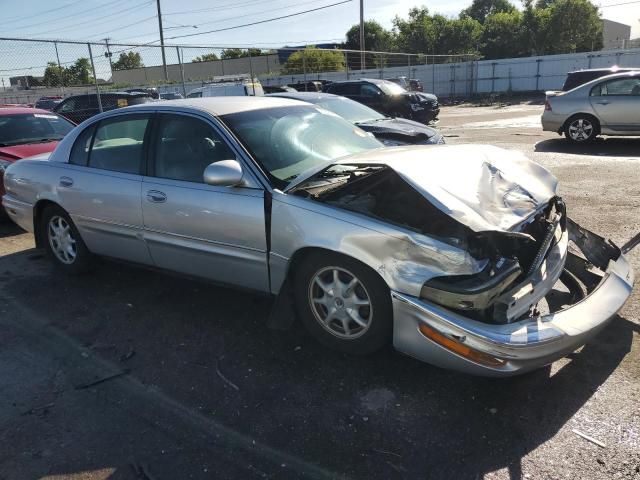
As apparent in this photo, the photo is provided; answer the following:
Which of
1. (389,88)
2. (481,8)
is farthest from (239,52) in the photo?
(481,8)

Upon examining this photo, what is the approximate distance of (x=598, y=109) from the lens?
35.8 ft

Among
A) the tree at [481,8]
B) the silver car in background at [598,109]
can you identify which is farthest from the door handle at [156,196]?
the tree at [481,8]

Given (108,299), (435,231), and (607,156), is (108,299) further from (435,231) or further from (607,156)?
(607,156)

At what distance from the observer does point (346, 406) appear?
114 inches

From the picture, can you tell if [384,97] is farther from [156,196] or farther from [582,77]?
[156,196]

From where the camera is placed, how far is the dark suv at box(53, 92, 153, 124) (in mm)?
14148

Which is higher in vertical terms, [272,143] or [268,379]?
[272,143]

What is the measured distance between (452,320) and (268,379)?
1207mm

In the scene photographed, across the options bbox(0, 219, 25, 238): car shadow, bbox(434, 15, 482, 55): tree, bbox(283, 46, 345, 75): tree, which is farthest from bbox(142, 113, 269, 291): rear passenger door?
bbox(434, 15, 482, 55): tree

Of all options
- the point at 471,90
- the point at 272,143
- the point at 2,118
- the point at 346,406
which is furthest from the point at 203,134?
the point at 471,90

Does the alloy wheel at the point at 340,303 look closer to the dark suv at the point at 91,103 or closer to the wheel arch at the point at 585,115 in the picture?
the wheel arch at the point at 585,115

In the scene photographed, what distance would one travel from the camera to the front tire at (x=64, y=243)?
4.80 meters

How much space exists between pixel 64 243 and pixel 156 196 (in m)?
1.60

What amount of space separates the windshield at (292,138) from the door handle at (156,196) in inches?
29.2
